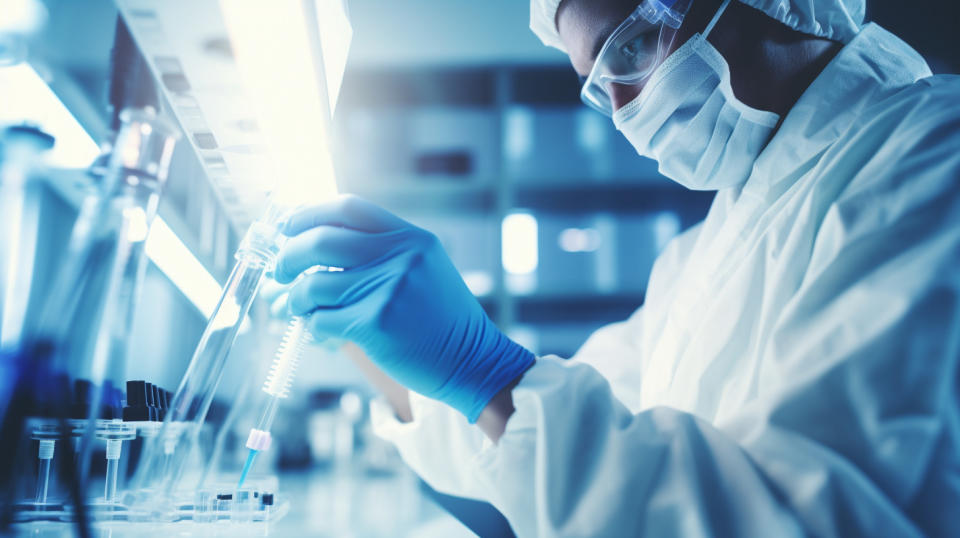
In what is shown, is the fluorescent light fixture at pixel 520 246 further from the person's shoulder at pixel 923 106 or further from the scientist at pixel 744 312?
the person's shoulder at pixel 923 106

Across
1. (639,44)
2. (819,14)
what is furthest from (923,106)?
(639,44)

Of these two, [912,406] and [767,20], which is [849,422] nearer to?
[912,406]

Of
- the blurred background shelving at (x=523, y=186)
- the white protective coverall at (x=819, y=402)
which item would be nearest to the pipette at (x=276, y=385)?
the white protective coverall at (x=819, y=402)

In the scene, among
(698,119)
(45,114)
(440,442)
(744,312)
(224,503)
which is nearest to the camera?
(45,114)

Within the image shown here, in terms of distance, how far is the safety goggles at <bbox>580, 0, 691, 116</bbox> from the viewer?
95cm

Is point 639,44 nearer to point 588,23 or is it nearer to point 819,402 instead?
point 588,23

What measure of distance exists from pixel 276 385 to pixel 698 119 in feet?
2.67

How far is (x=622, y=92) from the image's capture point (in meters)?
1.03

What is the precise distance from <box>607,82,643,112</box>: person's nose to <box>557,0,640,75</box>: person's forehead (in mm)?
70

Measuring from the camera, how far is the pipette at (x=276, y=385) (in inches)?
30.1

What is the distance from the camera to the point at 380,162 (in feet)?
9.89

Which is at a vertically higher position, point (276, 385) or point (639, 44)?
point (639, 44)

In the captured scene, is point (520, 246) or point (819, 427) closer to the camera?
point (819, 427)

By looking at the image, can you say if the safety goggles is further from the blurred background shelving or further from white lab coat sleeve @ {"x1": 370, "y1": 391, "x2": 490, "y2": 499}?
the blurred background shelving
